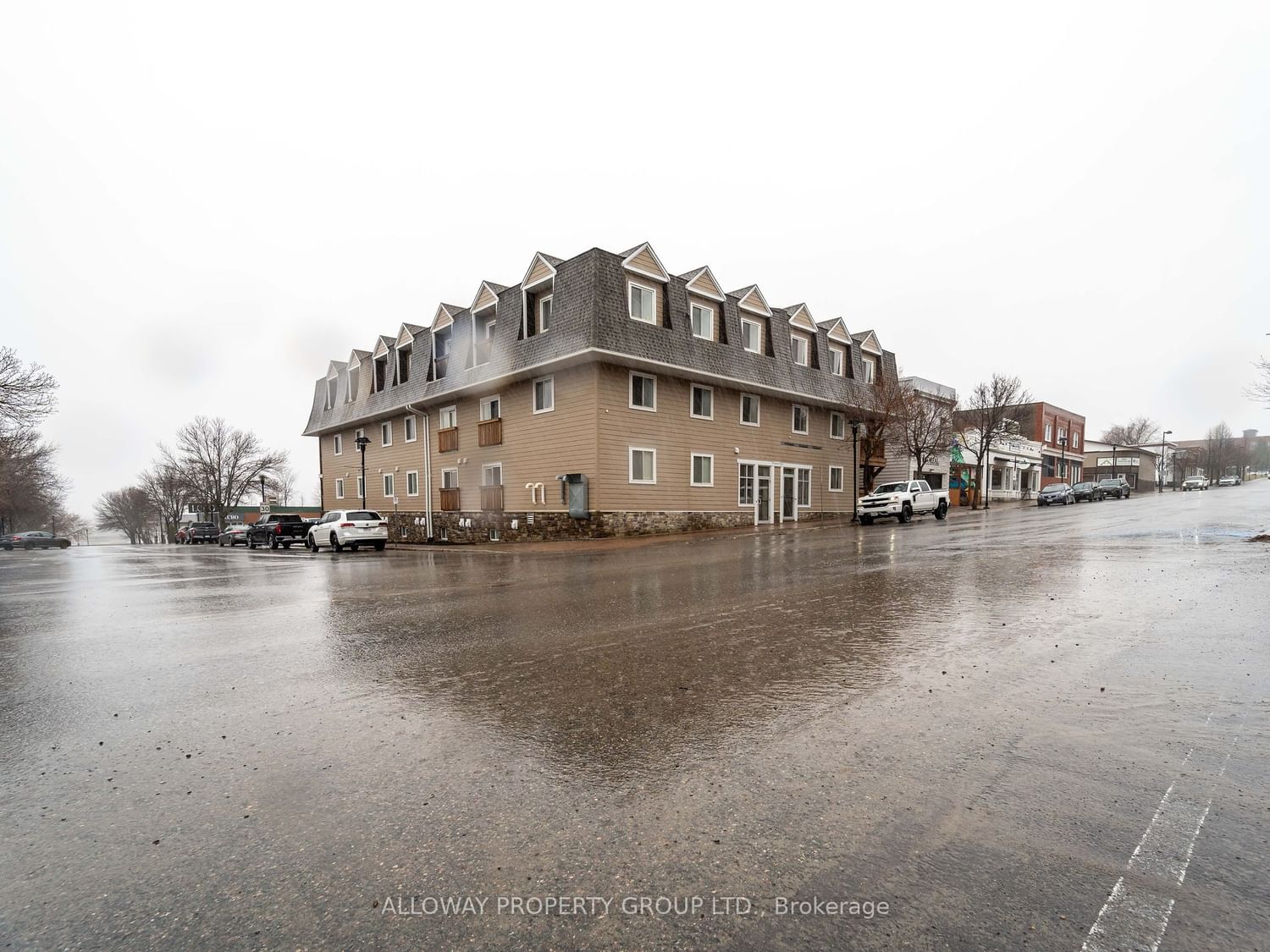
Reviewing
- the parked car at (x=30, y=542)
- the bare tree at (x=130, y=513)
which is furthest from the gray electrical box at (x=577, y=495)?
the bare tree at (x=130, y=513)

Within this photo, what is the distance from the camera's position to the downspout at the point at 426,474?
29000 mm

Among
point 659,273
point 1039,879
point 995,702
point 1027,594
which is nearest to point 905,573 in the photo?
point 1027,594

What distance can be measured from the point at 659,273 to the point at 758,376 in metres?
Result: 6.57

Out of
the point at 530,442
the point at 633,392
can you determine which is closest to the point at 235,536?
the point at 530,442

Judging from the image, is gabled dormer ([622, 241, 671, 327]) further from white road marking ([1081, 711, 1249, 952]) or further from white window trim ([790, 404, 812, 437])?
white road marking ([1081, 711, 1249, 952])

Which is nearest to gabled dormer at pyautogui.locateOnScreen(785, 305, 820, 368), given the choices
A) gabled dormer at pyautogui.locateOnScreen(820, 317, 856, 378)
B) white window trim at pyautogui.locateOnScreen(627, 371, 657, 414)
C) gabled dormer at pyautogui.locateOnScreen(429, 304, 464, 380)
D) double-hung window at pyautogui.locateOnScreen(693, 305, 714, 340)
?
gabled dormer at pyautogui.locateOnScreen(820, 317, 856, 378)

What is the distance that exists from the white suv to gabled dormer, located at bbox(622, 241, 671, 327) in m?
13.2

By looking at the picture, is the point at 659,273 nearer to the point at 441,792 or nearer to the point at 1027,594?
the point at 1027,594

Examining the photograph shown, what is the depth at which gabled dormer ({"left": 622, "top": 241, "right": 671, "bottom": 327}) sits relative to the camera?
2220 centimetres

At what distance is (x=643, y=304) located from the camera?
902 inches

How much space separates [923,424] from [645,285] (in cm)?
1878

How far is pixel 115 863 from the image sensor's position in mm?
2467

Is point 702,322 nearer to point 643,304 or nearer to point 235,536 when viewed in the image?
point 643,304

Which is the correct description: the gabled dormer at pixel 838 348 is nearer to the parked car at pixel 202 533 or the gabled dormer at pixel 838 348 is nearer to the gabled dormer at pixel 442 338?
the gabled dormer at pixel 442 338
